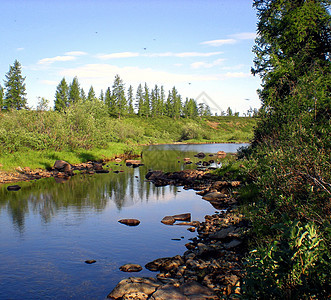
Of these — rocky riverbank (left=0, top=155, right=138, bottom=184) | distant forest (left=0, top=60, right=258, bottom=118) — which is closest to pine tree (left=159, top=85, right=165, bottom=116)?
distant forest (left=0, top=60, right=258, bottom=118)

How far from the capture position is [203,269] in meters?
10.9

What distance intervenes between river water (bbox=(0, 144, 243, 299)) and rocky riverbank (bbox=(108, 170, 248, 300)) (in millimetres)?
688

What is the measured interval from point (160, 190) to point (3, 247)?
15.0 metres

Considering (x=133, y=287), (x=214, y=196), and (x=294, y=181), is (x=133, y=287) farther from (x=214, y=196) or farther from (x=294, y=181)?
(x=214, y=196)

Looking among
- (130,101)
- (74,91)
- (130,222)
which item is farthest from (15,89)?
(130,222)

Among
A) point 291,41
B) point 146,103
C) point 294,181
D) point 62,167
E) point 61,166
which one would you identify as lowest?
point 62,167

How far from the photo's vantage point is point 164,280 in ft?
33.9

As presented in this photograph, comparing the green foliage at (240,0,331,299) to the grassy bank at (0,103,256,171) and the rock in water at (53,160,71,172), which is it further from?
the rock in water at (53,160,71,172)

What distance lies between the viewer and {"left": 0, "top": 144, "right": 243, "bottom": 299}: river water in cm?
1080

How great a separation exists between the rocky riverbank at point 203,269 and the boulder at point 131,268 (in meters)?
0.39

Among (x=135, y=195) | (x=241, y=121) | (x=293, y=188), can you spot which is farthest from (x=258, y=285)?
(x=241, y=121)

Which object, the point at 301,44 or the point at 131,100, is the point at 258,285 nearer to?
the point at 301,44

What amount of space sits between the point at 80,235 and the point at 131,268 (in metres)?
4.96

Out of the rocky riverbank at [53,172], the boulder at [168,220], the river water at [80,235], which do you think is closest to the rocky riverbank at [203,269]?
the river water at [80,235]
